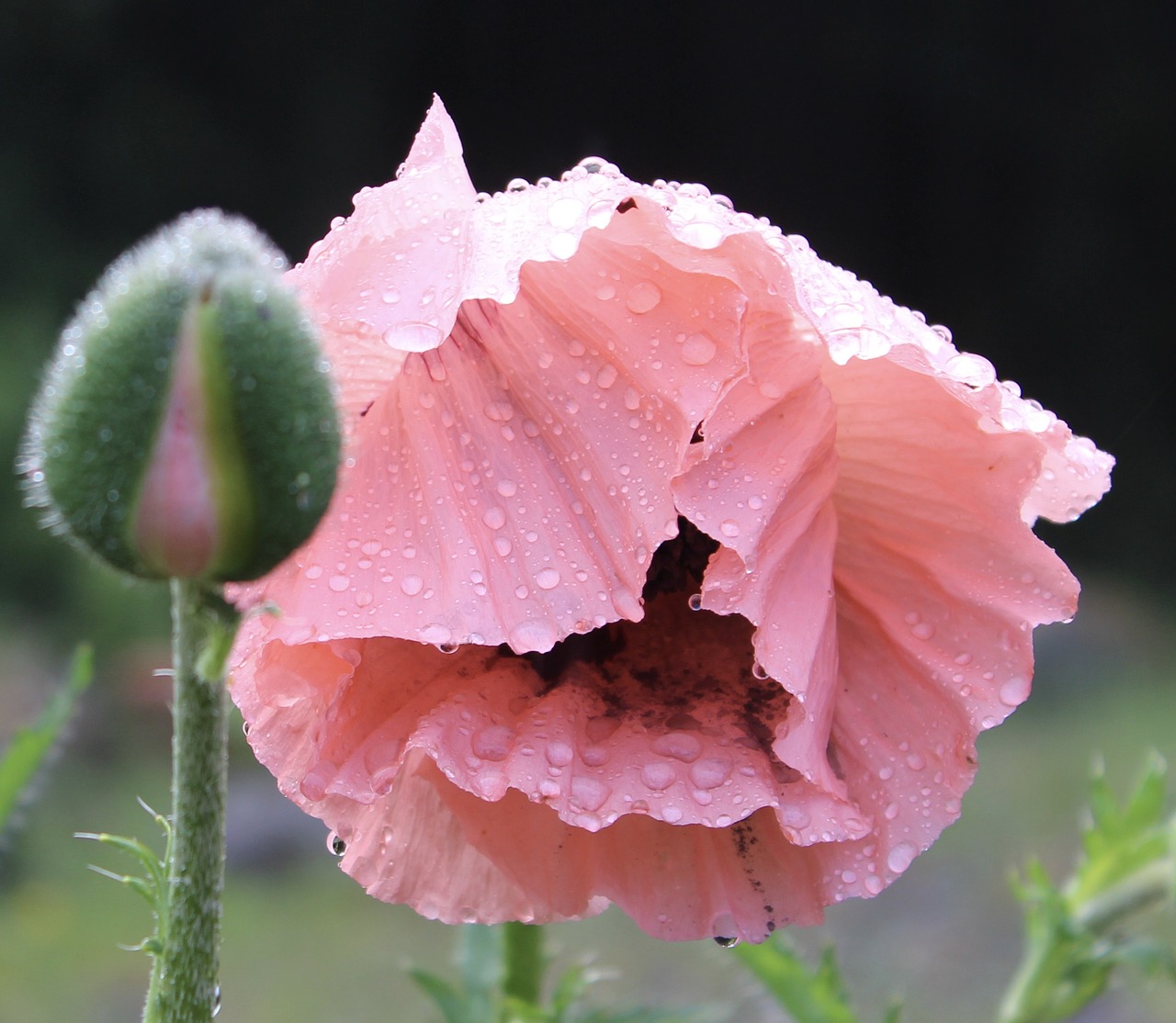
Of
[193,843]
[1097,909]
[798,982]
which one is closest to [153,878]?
[193,843]

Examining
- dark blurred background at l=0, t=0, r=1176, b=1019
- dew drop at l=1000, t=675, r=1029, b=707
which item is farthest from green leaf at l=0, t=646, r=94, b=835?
dark blurred background at l=0, t=0, r=1176, b=1019

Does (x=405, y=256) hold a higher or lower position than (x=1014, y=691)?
higher

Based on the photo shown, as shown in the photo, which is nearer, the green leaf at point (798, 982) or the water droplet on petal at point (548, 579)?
the water droplet on petal at point (548, 579)

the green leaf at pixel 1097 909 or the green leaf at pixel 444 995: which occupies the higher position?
the green leaf at pixel 1097 909

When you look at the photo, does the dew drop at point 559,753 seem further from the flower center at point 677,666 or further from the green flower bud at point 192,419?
the green flower bud at point 192,419

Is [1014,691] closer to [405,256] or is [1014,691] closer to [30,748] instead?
[405,256]

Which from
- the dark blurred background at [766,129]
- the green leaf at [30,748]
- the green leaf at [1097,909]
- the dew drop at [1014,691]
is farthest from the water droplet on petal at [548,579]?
the dark blurred background at [766,129]

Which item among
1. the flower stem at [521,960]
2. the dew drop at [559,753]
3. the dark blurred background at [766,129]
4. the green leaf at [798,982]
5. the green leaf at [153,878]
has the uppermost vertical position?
the dark blurred background at [766,129]
